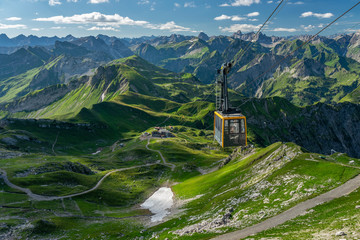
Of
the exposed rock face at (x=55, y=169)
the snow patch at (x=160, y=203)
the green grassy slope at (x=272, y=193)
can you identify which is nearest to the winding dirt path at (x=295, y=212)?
the green grassy slope at (x=272, y=193)

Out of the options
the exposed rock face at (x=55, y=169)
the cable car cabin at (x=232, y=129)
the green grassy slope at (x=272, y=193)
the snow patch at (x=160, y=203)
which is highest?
the cable car cabin at (x=232, y=129)

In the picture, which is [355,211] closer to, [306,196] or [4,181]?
[306,196]

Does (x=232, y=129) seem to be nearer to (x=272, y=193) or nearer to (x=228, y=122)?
(x=228, y=122)

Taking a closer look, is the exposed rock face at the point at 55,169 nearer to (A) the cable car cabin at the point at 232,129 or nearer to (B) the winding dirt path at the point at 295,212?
(A) the cable car cabin at the point at 232,129

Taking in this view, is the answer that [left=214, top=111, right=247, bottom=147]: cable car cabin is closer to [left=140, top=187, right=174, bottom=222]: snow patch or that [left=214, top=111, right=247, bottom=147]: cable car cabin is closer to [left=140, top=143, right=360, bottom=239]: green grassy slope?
[left=140, top=143, right=360, bottom=239]: green grassy slope

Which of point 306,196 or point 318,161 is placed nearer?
point 306,196

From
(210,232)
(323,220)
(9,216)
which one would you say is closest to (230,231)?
(210,232)
